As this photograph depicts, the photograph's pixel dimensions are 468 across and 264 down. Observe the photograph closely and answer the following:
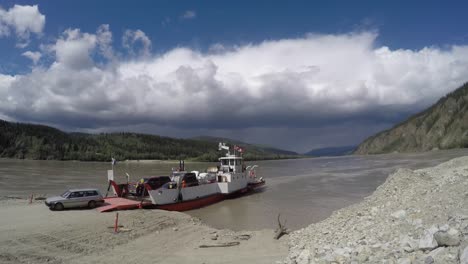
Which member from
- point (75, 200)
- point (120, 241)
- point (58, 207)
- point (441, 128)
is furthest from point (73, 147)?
point (441, 128)

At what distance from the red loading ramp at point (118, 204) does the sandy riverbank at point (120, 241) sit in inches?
44.1

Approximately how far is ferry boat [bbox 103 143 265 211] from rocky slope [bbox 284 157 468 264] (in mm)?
12756

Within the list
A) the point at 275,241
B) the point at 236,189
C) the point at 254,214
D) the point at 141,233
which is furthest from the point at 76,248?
the point at 236,189

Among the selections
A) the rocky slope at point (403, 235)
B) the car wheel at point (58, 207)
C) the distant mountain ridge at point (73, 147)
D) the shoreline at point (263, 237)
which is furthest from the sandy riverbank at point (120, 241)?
the distant mountain ridge at point (73, 147)

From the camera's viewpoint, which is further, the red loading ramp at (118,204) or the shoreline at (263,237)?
the red loading ramp at (118,204)

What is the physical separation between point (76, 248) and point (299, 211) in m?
16.5

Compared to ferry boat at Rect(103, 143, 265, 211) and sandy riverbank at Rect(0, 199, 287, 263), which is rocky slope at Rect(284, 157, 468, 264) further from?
ferry boat at Rect(103, 143, 265, 211)

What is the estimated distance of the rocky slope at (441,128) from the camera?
14400 cm

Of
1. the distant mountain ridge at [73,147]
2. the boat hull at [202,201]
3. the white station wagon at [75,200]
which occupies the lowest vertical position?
the boat hull at [202,201]

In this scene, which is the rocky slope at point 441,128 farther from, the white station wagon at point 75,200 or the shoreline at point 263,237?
the white station wagon at point 75,200

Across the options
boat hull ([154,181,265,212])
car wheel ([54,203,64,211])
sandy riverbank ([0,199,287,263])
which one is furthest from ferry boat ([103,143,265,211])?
sandy riverbank ([0,199,287,263])

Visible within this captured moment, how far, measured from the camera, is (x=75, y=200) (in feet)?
72.8

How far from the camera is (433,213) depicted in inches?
403

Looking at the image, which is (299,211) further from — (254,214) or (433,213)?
(433,213)
